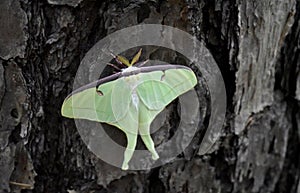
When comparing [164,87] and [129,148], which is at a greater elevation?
[164,87]

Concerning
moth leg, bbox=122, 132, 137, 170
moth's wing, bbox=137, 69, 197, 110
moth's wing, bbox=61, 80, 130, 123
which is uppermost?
moth's wing, bbox=137, 69, 197, 110

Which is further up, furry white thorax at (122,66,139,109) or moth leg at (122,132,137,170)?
furry white thorax at (122,66,139,109)

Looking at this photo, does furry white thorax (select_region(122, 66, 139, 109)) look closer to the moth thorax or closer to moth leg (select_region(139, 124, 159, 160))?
the moth thorax

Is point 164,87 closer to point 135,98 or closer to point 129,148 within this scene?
point 135,98

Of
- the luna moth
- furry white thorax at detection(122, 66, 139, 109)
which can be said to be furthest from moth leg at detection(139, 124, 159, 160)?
furry white thorax at detection(122, 66, 139, 109)

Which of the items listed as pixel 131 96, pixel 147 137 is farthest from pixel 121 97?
pixel 147 137

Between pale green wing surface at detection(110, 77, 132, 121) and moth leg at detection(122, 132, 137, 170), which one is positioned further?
moth leg at detection(122, 132, 137, 170)

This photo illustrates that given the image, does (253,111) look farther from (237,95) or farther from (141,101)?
(141,101)
